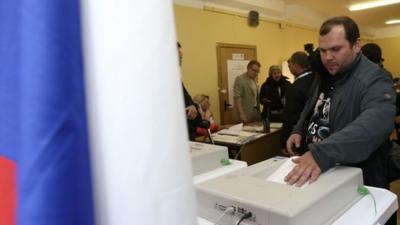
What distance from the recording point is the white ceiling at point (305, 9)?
5168mm

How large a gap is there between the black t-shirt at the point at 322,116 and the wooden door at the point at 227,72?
3.40 m

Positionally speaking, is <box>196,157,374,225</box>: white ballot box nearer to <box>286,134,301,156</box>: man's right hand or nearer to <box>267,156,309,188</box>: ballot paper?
<box>267,156,309,188</box>: ballot paper

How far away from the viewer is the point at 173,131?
1.12ft

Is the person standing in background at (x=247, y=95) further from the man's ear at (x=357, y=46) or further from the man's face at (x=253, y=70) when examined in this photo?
the man's ear at (x=357, y=46)

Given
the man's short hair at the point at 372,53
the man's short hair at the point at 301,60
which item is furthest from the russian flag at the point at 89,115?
the man's short hair at the point at 301,60

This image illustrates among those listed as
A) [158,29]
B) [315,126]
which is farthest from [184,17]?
[158,29]

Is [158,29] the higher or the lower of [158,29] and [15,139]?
the higher

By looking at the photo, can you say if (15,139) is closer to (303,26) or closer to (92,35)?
(92,35)

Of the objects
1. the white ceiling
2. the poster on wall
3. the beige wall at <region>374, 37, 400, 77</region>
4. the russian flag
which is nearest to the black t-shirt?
the russian flag

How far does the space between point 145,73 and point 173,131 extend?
67mm

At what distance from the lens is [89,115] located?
33 cm

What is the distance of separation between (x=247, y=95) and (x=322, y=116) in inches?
130

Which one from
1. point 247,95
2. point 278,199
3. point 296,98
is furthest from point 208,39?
point 278,199

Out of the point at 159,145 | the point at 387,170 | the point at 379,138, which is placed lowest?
the point at 387,170
